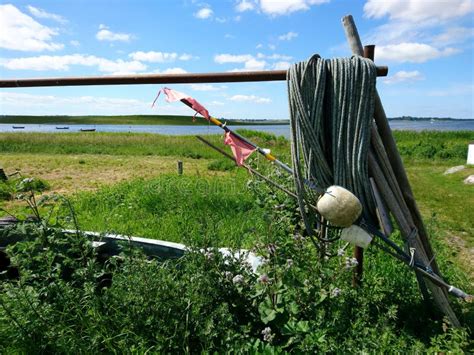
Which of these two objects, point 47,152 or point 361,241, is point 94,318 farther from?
point 47,152

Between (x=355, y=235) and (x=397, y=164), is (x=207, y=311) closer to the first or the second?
(x=355, y=235)

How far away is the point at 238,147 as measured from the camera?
7.35 ft

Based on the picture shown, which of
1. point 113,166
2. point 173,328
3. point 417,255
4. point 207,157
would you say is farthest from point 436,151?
point 173,328

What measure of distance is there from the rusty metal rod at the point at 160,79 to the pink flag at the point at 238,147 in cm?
38

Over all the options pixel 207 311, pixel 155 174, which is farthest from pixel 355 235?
pixel 155 174

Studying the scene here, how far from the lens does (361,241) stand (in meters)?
2.04

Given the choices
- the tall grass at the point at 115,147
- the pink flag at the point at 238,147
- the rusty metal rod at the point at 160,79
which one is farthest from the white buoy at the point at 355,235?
the tall grass at the point at 115,147

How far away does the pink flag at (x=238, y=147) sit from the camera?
2.21m

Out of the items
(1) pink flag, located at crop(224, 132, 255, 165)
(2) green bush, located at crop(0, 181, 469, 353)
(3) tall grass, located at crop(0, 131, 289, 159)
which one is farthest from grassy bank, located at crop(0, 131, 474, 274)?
(2) green bush, located at crop(0, 181, 469, 353)

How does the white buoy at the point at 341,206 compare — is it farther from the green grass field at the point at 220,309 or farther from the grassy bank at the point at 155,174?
the grassy bank at the point at 155,174

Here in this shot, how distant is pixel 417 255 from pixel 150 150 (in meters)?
20.2

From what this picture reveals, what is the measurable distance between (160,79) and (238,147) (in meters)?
0.76

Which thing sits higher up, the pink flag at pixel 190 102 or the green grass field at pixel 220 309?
the pink flag at pixel 190 102

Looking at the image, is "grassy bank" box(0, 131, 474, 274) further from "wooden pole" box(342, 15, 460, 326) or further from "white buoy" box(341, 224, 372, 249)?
"white buoy" box(341, 224, 372, 249)
